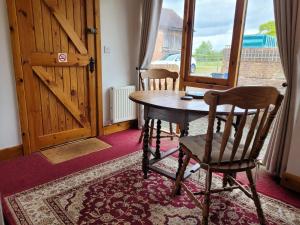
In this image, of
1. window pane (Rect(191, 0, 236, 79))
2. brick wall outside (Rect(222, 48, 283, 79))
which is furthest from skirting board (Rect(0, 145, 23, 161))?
brick wall outside (Rect(222, 48, 283, 79))

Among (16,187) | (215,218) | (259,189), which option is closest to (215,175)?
(259,189)

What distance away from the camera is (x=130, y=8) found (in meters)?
3.22

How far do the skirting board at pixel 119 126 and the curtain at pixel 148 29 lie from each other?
859 millimetres

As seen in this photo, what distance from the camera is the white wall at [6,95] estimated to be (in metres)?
2.25

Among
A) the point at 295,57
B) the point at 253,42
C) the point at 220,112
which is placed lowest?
the point at 220,112

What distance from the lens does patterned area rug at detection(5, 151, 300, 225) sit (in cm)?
162

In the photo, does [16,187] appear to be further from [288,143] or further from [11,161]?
[288,143]

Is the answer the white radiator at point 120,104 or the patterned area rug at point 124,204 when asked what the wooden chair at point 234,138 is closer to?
the patterned area rug at point 124,204

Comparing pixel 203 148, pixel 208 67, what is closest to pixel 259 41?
pixel 208 67

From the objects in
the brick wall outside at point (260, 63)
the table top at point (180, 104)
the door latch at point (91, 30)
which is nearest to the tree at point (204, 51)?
the brick wall outside at point (260, 63)

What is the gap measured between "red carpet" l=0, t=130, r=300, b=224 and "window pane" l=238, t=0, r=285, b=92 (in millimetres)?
994

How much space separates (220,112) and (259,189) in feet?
3.19

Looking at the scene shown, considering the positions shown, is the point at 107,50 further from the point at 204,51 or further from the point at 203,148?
the point at 203,148

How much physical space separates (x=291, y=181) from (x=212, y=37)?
1837 mm
